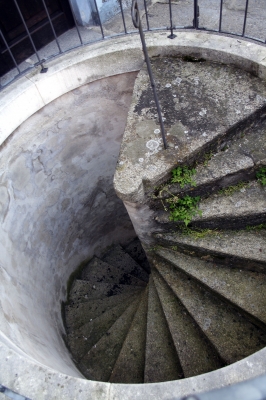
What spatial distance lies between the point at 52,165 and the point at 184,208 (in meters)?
2.23

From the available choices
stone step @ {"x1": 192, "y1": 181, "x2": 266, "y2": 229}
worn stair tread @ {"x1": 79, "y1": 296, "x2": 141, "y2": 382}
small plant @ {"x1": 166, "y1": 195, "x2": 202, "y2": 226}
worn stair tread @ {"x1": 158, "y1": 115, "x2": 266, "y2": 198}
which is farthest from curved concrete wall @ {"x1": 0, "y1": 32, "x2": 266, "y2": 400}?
small plant @ {"x1": 166, "y1": 195, "x2": 202, "y2": 226}

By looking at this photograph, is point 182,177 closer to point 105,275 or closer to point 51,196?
point 51,196

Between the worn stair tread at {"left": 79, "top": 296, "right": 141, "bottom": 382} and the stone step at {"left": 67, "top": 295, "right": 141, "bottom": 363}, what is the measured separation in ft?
0.51

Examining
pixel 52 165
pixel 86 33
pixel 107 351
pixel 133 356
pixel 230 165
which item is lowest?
pixel 107 351

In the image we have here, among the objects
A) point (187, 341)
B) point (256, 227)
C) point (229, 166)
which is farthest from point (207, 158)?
point (187, 341)

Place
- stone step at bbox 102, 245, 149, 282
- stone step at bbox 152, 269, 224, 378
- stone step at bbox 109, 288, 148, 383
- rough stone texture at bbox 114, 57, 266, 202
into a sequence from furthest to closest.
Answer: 1. stone step at bbox 102, 245, 149, 282
2. stone step at bbox 109, 288, 148, 383
3. stone step at bbox 152, 269, 224, 378
4. rough stone texture at bbox 114, 57, 266, 202

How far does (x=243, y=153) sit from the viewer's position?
3.38 m

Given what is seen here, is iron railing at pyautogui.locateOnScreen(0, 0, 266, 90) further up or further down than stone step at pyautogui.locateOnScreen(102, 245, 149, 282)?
further up

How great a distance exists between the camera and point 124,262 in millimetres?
6527

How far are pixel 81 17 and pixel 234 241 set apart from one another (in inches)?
147

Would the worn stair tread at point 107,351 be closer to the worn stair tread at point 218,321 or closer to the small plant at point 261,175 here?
the worn stair tread at point 218,321

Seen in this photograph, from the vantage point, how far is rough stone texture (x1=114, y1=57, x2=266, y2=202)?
3.21 metres

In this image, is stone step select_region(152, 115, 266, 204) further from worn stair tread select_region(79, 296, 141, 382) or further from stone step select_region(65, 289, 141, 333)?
stone step select_region(65, 289, 141, 333)

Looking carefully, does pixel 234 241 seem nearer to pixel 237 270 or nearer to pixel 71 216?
pixel 237 270
